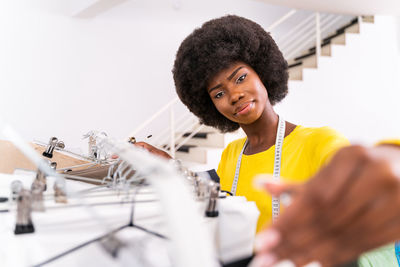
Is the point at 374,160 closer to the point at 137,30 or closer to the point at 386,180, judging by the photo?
the point at 386,180

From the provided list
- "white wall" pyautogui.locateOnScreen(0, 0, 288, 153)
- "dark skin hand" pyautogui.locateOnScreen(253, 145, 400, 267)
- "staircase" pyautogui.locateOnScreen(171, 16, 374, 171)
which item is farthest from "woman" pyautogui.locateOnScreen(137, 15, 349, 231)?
"white wall" pyautogui.locateOnScreen(0, 0, 288, 153)

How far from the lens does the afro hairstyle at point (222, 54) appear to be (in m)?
0.94

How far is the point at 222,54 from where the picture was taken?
927mm

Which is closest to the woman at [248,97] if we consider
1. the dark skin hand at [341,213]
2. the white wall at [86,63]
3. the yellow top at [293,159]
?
the yellow top at [293,159]

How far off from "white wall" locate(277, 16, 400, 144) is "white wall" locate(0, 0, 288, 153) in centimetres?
171

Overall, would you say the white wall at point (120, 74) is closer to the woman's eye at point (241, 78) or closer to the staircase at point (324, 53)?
the staircase at point (324, 53)

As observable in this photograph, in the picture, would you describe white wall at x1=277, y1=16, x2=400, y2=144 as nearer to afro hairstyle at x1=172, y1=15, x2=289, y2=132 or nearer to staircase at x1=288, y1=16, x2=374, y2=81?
staircase at x1=288, y1=16, x2=374, y2=81

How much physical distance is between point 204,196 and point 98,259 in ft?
0.65

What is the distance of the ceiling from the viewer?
3.25m

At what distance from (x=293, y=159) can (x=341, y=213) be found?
593 millimetres

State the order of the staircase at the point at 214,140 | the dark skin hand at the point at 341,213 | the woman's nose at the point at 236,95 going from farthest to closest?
the staircase at the point at 214,140
the woman's nose at the point at 236,95
the dark skin hand at the point at 341,213

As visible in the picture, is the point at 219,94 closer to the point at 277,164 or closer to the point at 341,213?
the point at 277,164

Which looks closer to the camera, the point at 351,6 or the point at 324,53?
the point at 351,6

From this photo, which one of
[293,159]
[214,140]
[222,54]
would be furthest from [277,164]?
[214,140]
